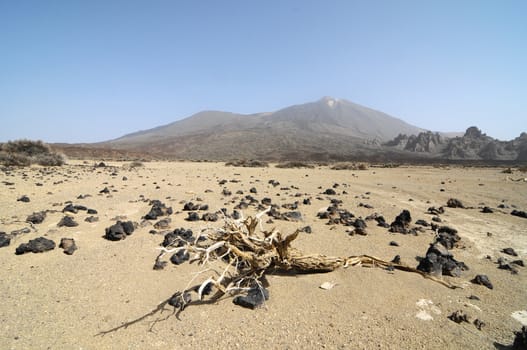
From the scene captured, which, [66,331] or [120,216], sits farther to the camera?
[120,216]

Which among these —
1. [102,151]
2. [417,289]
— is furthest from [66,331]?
[102,151]

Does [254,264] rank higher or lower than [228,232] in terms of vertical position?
lower

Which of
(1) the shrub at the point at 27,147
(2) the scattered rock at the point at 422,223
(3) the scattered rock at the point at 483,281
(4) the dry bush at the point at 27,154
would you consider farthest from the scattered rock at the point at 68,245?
(1) the shrub at the point at 27,147

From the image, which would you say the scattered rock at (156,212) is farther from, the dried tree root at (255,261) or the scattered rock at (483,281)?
the scattered rock at (483,281)

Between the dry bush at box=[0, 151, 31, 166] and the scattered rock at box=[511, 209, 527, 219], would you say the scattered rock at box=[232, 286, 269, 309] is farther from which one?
the dry bush at box=[0, 151, 31, 166]

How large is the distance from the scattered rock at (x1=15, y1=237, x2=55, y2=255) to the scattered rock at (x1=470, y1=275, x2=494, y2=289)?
6.03 meters

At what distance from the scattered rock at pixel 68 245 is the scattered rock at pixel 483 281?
5646 mm

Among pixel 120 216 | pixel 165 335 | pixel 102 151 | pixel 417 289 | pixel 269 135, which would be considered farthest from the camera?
pixel 269 135

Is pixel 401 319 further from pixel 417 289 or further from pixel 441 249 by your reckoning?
pixel 441 249

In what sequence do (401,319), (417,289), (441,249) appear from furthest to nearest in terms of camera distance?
(441,249) < (417,289) < (401,319)

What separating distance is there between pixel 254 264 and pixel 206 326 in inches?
35.2

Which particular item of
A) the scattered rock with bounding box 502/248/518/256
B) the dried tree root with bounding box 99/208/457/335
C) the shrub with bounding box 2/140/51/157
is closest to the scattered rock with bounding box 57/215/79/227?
the dried tree root with bounding box 99/208/457/335

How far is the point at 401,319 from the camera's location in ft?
8.91

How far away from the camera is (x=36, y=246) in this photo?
4180mm
